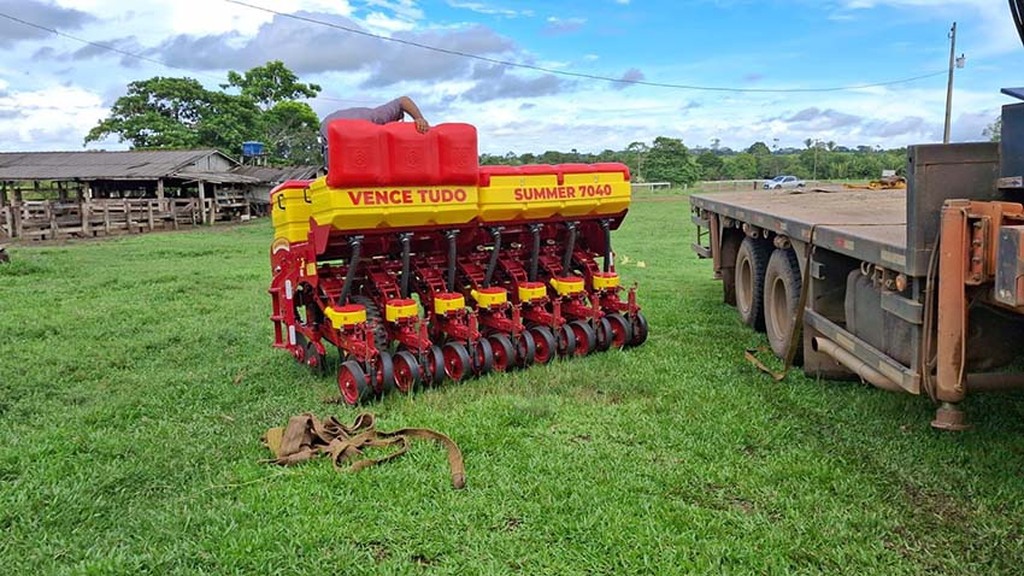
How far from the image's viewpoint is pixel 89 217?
2723 cm

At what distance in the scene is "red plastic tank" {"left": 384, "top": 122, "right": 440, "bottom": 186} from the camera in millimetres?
5719

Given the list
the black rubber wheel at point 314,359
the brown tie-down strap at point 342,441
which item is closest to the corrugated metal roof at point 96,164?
the black rubber wheel at point 314,359

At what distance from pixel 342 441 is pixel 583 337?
2723mm

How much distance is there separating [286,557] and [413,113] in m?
3.53

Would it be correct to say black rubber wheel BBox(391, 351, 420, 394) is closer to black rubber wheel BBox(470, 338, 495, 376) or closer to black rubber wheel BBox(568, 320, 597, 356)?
black rubber wheel BBox(470, 338, 495, 376)

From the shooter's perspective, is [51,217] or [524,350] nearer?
[524,350]

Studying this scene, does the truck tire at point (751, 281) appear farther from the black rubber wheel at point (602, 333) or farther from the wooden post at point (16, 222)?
the wooden post at point (16, 222)

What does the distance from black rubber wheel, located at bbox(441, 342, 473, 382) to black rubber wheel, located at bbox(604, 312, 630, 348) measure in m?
1.52

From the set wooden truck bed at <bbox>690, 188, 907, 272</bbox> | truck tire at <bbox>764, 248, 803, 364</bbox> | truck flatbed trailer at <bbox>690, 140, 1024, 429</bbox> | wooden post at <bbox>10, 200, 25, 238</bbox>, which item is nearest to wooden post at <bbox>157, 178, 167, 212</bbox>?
wooden post at <bbox>10, 200, 25, 238</bbox>

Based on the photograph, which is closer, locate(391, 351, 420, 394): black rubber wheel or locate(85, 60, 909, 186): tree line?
locate(391, 351, 420, 394): black rubber wheel

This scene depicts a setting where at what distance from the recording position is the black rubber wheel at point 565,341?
6.80 m

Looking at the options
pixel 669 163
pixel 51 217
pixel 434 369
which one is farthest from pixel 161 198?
pixel 669 163

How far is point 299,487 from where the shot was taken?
14.0 feet

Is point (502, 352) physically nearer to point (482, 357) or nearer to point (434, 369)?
point (482, 357)
